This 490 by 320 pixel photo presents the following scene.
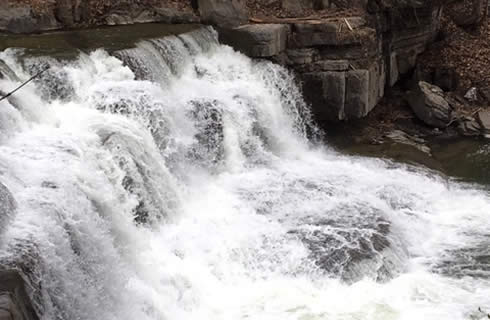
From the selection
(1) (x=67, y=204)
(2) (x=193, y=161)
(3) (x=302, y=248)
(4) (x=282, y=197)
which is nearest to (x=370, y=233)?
(3) (x=302, y=248)

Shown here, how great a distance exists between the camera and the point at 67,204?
6.33 meters

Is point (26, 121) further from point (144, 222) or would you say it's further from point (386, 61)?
point (386, 61)

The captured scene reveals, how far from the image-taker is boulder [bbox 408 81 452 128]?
13.3m

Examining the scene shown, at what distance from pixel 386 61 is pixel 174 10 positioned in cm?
474

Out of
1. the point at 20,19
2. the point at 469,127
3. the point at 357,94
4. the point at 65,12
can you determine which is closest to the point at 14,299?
the point at 20,19

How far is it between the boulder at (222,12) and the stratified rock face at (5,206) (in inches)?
306

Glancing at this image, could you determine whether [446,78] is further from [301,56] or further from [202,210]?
[202,210]

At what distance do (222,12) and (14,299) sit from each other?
9.18m

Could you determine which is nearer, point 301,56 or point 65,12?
point 65,12

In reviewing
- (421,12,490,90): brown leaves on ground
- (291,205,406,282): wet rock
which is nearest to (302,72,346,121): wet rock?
(421,12,490,90): brown leaves on ground

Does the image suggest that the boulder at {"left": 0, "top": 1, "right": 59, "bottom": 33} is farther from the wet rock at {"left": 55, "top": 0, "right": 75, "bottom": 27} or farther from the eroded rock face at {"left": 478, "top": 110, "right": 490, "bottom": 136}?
the eroded rock face at {"left": 478, "top": 110, "right": 490, "bottom": 136}

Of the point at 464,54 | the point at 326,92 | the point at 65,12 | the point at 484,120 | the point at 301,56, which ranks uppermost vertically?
the point at 65,12

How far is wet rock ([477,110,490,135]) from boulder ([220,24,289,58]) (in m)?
4.46

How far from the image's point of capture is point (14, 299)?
4.86 meters
